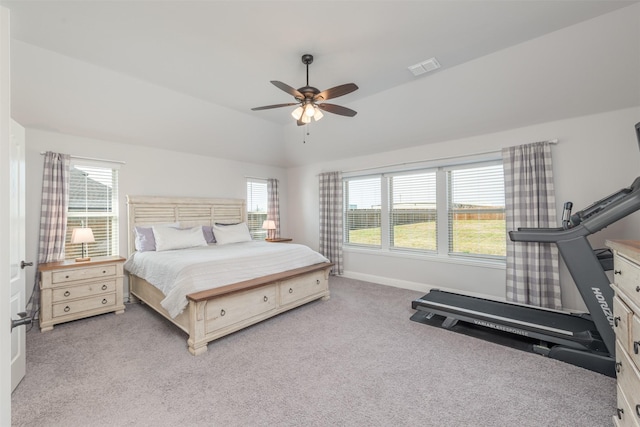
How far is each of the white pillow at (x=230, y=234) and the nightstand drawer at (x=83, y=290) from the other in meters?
1.50

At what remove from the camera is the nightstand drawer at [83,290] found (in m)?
3.17

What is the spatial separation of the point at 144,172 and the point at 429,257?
15.7 ft

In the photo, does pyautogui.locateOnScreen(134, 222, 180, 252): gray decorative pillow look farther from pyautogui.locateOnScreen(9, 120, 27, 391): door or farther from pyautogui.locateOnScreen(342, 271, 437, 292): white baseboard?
pyautogui.locateOnScreen(342, 271, 437, 292): white baseboard

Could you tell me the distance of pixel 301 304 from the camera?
3717 mm

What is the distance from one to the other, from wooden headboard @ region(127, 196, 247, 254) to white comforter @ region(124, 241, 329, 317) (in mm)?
645

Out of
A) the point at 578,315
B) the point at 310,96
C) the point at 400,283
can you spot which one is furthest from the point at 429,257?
the point at 310,96

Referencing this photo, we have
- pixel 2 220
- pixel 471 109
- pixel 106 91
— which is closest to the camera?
pixel 2 220

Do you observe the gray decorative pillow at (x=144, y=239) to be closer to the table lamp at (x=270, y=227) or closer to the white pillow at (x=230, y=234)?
the white pillow at (x=230, y=234)

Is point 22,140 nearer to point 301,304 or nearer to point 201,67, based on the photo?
point 201,67

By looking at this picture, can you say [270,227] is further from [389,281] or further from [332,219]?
[389,281]

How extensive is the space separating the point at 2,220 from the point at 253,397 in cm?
183

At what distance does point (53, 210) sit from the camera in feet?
11.5

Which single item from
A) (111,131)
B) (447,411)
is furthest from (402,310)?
(111,131)

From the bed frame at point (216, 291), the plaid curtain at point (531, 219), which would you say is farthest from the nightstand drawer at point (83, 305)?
the plaid curtain at point (531, 219)
